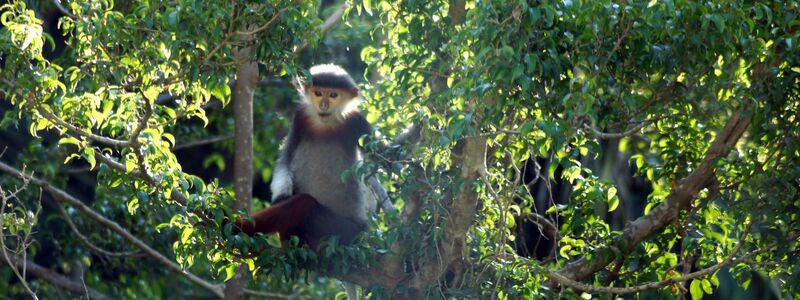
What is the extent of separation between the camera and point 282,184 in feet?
17.9

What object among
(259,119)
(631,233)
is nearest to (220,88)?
(631,233)

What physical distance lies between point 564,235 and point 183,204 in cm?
146

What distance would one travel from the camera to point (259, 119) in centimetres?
775

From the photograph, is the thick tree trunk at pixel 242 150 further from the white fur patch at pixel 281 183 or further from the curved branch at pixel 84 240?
the white fur patch at pixel 281 183

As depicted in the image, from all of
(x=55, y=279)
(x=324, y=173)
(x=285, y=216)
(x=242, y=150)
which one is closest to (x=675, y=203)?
(x=285, y=216)

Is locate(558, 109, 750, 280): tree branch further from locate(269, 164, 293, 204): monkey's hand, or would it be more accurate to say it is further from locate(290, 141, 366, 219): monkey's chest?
locate(269, 164, 293, 204): monkey's hand

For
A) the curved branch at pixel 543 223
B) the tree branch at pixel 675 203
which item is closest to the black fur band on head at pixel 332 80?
the curved branch at pixel 543 223

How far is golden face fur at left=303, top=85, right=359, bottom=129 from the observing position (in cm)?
548

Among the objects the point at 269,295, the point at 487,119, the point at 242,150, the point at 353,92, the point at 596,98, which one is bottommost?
the point at 269,295

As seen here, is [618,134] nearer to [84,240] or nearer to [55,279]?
[84,240]

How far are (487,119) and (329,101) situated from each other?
197 centimetres

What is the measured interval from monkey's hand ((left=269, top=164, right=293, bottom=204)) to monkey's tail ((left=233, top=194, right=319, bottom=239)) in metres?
0.46

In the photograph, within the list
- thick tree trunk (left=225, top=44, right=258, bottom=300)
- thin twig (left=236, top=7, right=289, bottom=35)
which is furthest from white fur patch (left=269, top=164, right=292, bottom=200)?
thin twig (left=236, top=7, right=289, bottom=35)

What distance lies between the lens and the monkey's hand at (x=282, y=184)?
5445 millimetres
